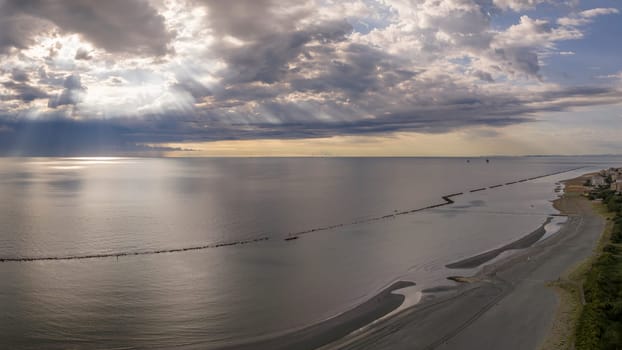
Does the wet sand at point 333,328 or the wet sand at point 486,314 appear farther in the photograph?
the wet sand at point 333,328

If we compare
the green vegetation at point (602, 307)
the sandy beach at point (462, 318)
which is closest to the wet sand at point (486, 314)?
the sandy beach at point (462, 318)

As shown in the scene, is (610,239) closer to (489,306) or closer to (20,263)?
(489,306)

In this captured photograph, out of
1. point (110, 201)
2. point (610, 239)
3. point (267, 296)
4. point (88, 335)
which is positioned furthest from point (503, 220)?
point (110, 201)

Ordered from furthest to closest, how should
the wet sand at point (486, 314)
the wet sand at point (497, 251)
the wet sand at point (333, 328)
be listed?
the wet sand at point (497, 251), the wet sand at point (333, 328), the wet sand at point (486, 314)

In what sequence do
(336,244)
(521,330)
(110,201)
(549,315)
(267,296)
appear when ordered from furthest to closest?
(110,201) → (336,244) → (267,296) → (549,315) → (521,330)

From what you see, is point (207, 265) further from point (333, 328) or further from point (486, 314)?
point (486, 314)

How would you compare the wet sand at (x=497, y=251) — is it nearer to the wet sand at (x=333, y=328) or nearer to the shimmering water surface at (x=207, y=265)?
the shimmering water surface at (x=207, y=265)

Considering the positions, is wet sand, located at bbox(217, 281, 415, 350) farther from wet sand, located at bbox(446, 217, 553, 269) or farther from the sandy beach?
wet sand, located at bbox(446, 217, 553, 269)
